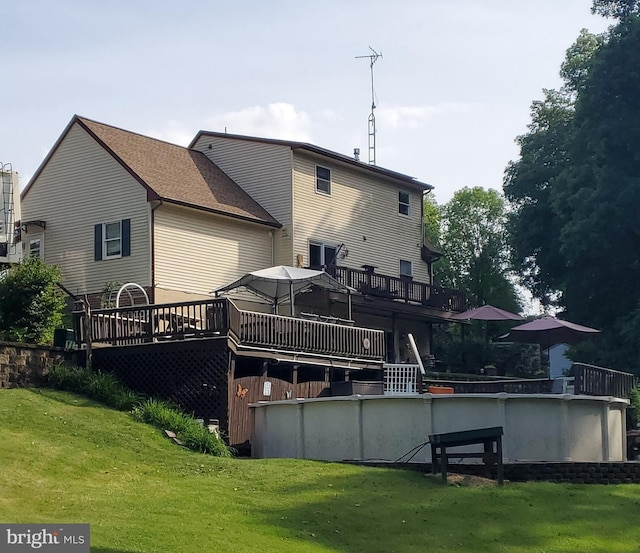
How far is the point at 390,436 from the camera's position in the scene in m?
21.6

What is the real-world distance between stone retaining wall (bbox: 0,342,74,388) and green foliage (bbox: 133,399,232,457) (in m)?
2.52

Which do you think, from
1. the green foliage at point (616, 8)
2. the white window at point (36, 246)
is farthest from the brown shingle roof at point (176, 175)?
the green foliage at point (616, 8)

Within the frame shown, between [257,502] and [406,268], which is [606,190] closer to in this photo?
[406,268]

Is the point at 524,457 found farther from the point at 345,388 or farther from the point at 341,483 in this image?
the point at 345,388

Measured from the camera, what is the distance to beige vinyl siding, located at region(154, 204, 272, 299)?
1351 inches

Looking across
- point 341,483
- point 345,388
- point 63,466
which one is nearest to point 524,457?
point 341,483

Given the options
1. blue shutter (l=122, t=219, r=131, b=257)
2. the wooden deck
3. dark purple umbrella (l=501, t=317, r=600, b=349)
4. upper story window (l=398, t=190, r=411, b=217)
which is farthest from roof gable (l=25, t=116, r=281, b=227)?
dark purple umbrella (l=501, t=317, r=600, b=349)

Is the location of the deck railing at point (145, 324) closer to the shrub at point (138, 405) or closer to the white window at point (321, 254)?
the shrub at point (138, 405)

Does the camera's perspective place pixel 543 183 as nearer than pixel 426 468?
No

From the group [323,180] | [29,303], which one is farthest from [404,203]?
[29,303]

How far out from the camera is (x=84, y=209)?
36500mm

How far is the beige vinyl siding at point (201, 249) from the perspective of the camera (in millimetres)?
34312

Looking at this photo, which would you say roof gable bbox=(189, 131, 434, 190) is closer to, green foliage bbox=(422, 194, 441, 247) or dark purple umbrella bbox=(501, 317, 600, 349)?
dark purple umbrella bbox=(501, 317, 600, 349)

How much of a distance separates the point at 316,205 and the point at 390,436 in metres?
19.0
